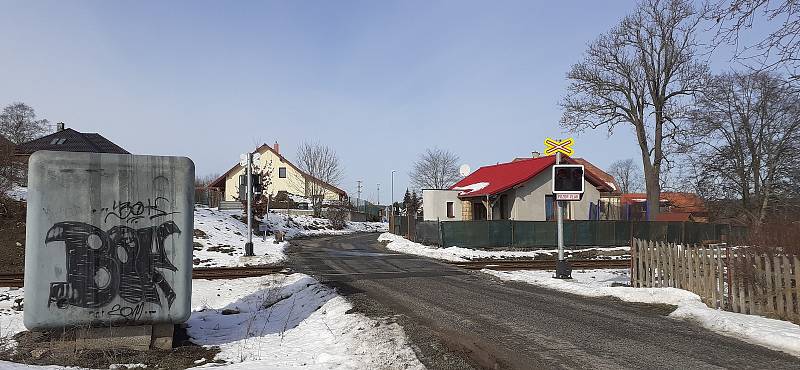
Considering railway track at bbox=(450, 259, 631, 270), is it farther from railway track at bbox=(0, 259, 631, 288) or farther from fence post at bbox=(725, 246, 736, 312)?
fence post at bbox=(725, 246, 736, 312)

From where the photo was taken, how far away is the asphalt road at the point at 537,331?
247 inches

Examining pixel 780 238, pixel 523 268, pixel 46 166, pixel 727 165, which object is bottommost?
pixel 523 268

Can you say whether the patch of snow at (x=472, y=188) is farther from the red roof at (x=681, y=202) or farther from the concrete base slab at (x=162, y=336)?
the concrete base slab at (x=162, y=336)

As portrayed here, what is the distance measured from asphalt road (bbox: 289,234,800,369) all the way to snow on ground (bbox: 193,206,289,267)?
29.0 ft

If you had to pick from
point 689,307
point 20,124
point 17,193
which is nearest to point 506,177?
point 689,307

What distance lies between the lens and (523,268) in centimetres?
1806

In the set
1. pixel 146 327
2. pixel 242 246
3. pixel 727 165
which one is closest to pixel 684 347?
pixel 146 327

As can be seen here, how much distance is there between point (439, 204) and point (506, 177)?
4809 mm

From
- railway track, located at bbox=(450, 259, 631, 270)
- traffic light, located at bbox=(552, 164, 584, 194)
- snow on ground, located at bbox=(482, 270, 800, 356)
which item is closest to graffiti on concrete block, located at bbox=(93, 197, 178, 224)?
snow on ground, located at bbox=(482, 270, 800, 356)

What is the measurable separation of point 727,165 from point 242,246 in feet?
96.7

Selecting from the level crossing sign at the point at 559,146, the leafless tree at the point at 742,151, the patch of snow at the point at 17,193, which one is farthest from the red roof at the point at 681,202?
the patch of snow at the point at 17,193

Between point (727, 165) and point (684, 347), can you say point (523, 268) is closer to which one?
point (684, 347)

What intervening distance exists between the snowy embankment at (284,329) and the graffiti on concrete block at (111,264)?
113 cm

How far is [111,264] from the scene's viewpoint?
7465mm
